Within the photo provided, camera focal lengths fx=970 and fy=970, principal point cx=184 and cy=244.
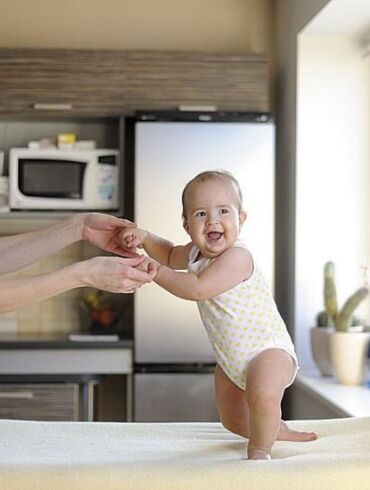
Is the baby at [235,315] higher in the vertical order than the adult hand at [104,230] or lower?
lower

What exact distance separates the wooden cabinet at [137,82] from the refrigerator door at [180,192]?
0.48 feet

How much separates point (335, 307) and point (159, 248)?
1.95 metres

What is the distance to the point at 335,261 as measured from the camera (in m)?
4.12

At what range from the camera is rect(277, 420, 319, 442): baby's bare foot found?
70.8 inches

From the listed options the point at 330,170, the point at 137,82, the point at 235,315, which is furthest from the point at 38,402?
the point at 235,315

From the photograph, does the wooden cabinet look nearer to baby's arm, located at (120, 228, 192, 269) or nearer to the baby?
baby's arm, located at (120, 228, 192, 269)

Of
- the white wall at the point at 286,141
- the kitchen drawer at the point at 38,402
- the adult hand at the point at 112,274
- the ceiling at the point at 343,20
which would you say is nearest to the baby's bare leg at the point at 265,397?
the adult hand at the point at 112,274

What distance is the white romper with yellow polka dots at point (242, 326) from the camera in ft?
5.69

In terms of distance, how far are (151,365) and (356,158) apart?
1.24 meters

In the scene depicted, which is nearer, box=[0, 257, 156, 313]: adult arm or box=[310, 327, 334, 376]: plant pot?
box=[0, 257, 156, 313]: adult arm

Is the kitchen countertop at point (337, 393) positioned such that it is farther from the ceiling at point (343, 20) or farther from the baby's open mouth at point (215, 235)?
the ceiling at point (343, 20)

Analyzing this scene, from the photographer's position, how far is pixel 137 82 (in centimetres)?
A: 414

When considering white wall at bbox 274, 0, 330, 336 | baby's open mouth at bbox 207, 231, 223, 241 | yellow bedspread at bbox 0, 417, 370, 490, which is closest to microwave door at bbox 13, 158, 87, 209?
white wall at bbox 274, 0, 330, 336

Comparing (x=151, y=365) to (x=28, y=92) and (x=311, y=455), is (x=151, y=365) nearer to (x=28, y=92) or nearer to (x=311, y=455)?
(x=28, y=92)
